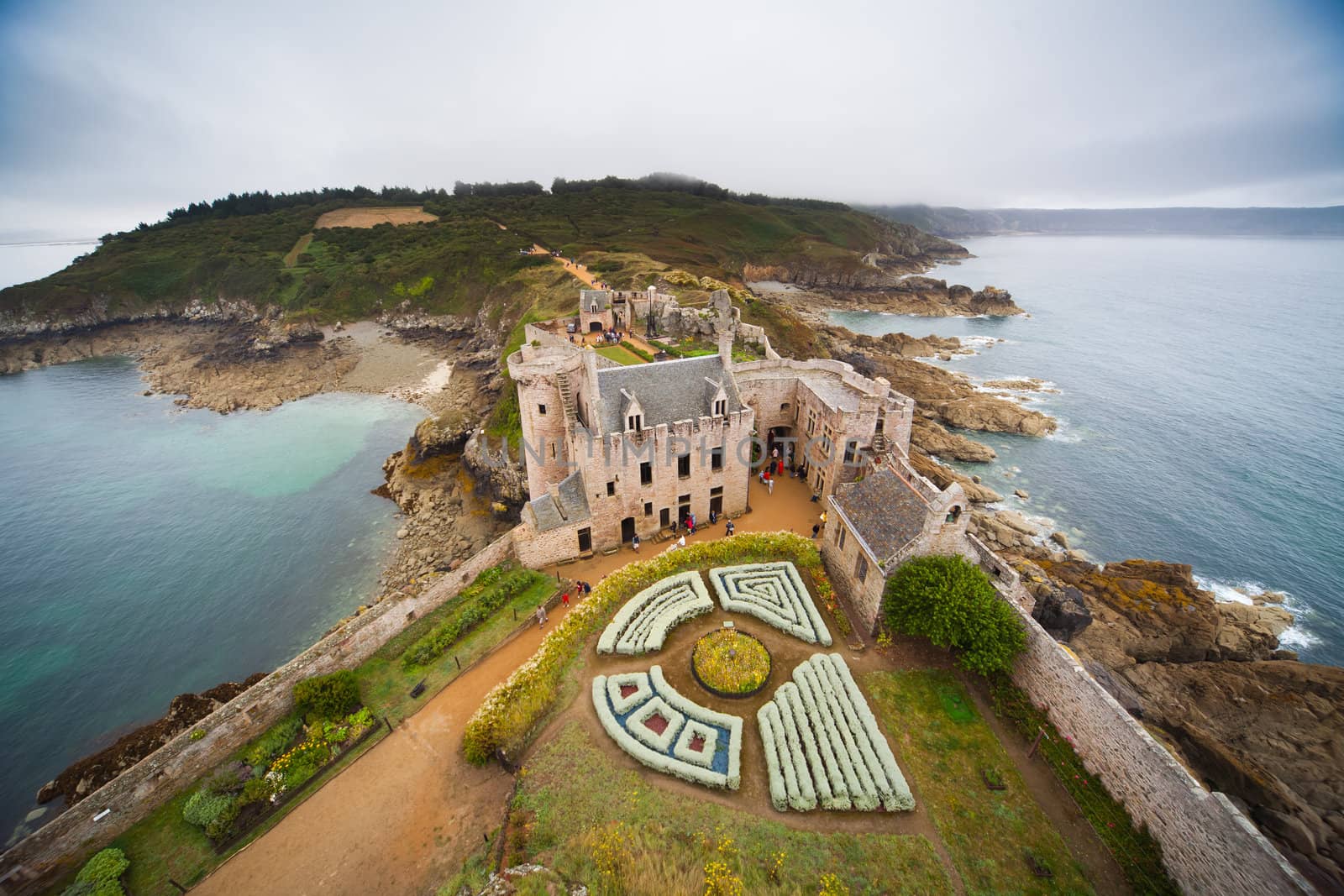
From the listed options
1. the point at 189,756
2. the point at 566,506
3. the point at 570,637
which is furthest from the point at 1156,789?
the point at 189,756

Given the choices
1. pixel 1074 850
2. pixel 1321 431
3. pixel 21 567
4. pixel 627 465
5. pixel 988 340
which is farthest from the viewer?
pixel 988 340

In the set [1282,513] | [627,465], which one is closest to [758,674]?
[627,465]

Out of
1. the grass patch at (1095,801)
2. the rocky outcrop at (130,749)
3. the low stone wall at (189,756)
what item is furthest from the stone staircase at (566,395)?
the grass patch at (1095,801)

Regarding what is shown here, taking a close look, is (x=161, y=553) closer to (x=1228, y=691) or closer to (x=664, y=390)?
(x=664, y=390)

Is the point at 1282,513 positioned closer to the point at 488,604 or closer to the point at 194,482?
the point at 488,604

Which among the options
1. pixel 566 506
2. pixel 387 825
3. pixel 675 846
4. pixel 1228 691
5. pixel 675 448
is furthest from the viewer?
pixel 675 448
